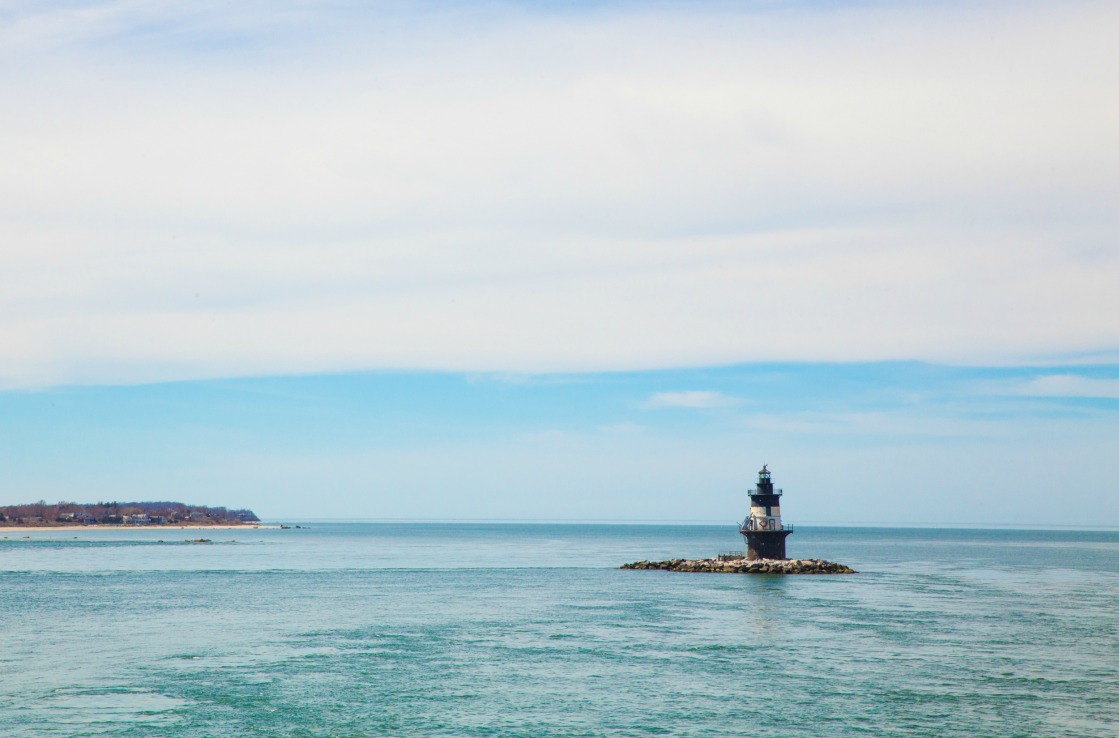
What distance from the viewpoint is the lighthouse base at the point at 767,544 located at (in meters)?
99.8

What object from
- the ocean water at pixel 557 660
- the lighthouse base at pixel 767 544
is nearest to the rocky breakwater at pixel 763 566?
the lighthouse base at pixel 767 544

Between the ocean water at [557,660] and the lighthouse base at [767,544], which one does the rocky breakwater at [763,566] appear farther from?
the ocean water at [557,660]

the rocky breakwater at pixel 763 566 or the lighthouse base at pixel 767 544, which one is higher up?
the lighthouse base at pixel 767 544

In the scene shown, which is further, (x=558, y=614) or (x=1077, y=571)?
(x=1077, y=571)

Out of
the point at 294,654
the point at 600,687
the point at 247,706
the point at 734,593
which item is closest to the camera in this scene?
the point at 247,706

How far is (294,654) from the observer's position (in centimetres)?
4759

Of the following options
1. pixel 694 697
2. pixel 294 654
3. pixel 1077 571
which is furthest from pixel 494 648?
pixel 1077 571

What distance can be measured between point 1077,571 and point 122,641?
354ft

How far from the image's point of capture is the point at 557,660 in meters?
46.0

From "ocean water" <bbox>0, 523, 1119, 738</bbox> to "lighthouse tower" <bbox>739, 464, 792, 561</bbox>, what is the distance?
463 inches

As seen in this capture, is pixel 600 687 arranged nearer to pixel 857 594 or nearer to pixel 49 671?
pixel 49 671

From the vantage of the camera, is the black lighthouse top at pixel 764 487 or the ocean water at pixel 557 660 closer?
the ocean water at pixel 557 660

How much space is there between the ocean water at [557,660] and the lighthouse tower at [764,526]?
11.8 metres

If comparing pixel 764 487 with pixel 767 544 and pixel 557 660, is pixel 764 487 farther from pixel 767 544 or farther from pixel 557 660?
pixel 557 660
